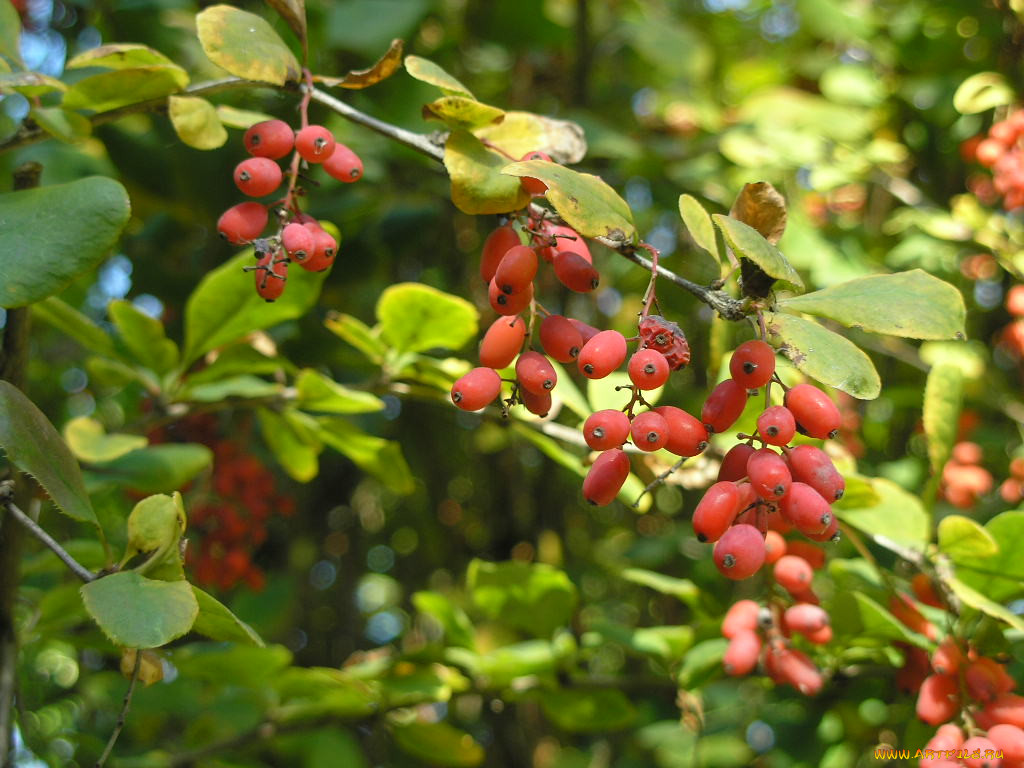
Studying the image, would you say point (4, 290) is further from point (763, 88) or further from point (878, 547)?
point (763, 88)

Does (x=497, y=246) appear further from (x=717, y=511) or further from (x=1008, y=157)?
(x=1008, y=157)

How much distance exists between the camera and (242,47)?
72cm

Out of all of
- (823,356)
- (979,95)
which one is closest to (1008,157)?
(979,95)

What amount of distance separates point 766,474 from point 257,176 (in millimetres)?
449

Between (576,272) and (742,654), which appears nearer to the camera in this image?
(576,272)

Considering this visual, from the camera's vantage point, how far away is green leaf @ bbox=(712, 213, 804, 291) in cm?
59

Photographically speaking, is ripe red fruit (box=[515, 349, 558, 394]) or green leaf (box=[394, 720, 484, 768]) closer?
ripe red fruit (box=[515, 349, 558, 394])

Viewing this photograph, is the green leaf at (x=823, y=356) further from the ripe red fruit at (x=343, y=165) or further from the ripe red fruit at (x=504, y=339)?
the ripe red fruit at (x=343, y=165)

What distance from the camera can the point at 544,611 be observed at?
3.75 feet

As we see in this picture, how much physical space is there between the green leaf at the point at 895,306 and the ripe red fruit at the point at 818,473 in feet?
0.32

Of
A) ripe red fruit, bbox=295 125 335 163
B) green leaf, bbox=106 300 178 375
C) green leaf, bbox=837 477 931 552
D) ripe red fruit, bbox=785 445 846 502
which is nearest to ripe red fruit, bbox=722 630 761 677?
green leaf, bbox=837 477 931 552

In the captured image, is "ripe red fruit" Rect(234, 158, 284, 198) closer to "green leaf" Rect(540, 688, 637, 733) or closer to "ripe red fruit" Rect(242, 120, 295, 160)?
"ripe red fruit" Rect(242, 120, 295, 160)

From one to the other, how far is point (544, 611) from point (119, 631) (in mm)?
642

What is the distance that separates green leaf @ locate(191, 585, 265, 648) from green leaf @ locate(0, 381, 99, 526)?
0.12 metres
